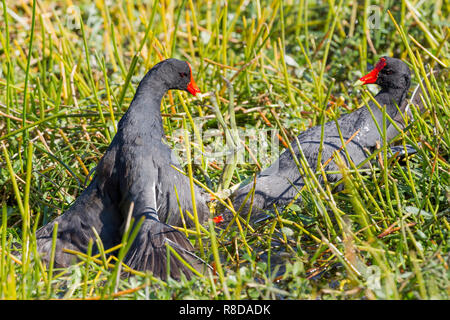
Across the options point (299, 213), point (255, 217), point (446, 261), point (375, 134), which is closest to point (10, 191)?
point (255, 217)

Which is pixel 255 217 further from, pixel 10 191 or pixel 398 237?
pixel 10 191

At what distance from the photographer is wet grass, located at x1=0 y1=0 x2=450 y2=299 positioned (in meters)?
2.44

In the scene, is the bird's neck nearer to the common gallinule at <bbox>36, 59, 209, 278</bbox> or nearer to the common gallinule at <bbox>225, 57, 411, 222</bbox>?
the common gallinule at <bbox>225, 57, 411, 222</bbox>

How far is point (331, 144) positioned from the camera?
396 centimetres

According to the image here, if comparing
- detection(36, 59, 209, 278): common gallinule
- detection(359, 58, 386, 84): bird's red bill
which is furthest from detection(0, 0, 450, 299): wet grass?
detection(36, 59, 209, 278): common gallinule

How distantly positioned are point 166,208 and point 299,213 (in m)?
0.76

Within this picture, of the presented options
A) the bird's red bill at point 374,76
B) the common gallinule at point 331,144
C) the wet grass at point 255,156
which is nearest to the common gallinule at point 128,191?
the wet grass at point 255,156

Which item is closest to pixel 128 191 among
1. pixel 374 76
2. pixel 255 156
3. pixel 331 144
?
pixel 255 156

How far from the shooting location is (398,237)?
9.30 feet

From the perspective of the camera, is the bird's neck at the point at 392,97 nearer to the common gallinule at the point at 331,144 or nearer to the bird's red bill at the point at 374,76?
the common gallinule at the point at 331,144

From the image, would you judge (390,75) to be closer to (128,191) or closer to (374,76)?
(374,76)

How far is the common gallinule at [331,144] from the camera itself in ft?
12.6

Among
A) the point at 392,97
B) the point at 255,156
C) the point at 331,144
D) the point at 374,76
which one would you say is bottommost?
the point at 255,156

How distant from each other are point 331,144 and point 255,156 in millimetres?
567
